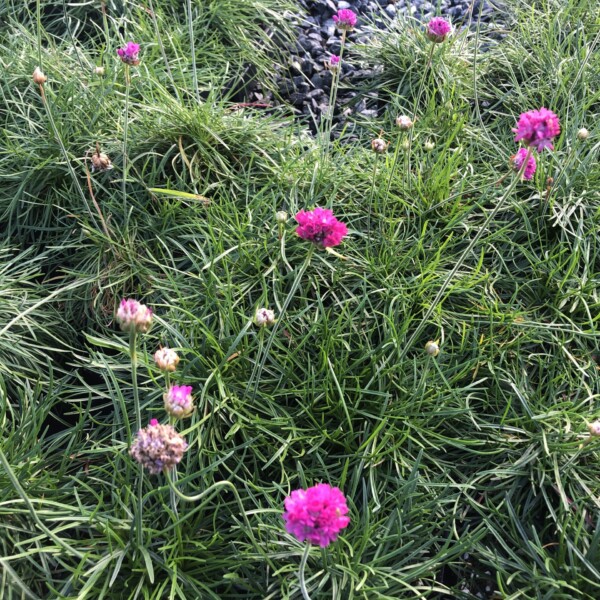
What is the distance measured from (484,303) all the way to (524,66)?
1.77m

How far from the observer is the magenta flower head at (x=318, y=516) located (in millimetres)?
1245

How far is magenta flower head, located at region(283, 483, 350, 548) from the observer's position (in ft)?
4.09

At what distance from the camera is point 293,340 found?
85.4 inches

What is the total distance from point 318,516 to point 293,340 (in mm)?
964

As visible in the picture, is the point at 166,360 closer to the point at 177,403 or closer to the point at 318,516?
the point at 177,403

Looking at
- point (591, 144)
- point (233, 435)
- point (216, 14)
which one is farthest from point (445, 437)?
point (216, 14)

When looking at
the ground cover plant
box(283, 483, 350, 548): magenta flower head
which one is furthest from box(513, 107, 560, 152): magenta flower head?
box(283, 483, 350, 548): magenta flower head

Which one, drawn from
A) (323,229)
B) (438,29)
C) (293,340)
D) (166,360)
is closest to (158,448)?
(166,360)

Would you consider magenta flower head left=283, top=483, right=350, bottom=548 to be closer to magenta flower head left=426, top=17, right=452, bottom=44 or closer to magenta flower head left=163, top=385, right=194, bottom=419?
magenta flower head left=163, top=385, right=194, bottom=419

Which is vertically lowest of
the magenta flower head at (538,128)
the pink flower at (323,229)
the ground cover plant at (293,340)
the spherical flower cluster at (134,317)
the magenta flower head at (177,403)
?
the ground cover plant at (293,340)

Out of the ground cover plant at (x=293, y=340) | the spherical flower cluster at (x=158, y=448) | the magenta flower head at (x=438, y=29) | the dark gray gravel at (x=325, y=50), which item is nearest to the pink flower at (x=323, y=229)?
the ground cover plant at (x=293, y=340)

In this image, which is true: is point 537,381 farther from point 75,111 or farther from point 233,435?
point 75,111

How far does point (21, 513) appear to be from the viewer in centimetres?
175

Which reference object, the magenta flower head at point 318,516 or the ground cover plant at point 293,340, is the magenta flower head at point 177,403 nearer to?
the ground cover plant at point 293,340
